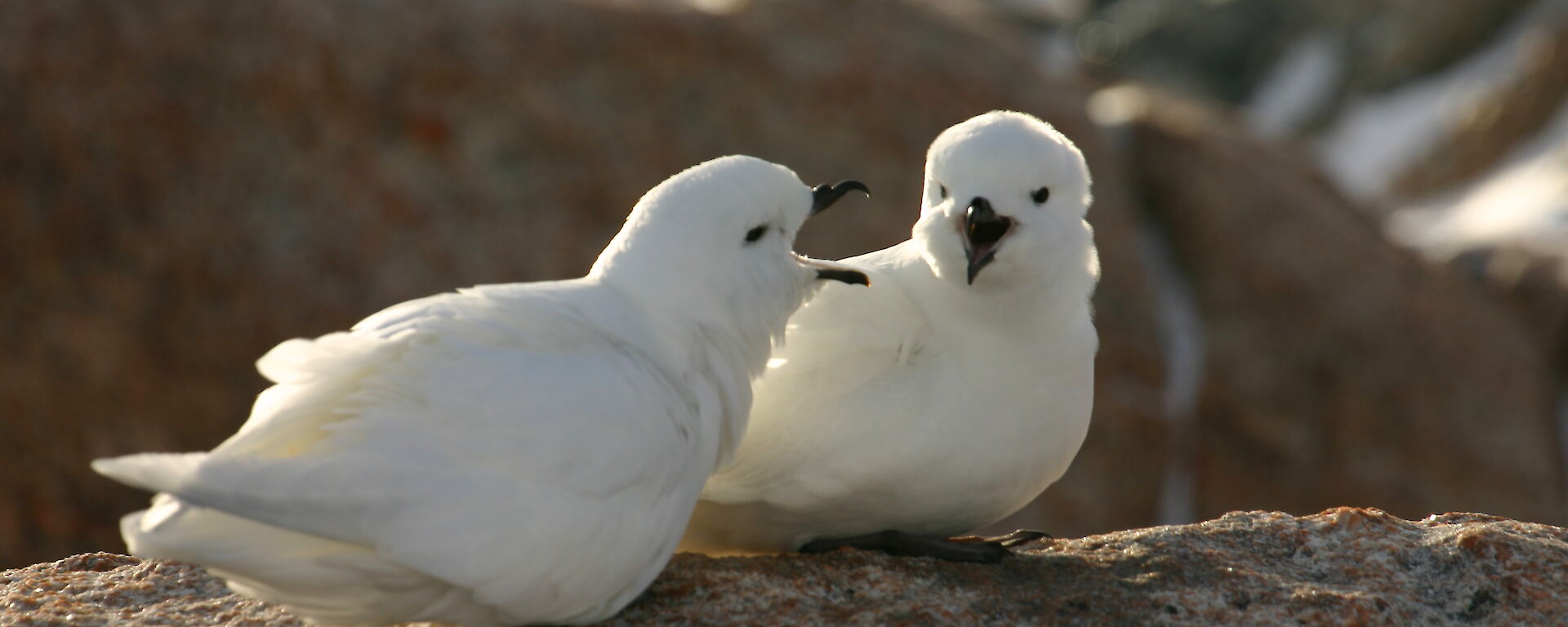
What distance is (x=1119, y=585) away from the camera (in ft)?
14.3

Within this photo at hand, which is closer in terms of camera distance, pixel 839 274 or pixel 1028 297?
pixel 839 274

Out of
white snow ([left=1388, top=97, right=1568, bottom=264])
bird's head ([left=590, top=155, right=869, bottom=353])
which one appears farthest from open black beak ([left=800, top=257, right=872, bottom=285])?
white snow ([left=1388, top=97, right=1568, bottom=264])

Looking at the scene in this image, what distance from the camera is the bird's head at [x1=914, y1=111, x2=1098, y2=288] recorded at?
15.1 feet

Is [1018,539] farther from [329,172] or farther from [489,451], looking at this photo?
[329,172]

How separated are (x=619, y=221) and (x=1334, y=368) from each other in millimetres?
6079

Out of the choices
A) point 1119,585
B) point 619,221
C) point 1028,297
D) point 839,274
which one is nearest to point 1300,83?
point 619,221

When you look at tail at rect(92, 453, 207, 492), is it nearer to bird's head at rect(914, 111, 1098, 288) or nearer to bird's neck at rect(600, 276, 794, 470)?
bird's neck at rect(600, 276, 794, 470)

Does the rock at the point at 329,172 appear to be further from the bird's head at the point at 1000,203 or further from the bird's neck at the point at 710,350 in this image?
the bird's neck at the point at 710,350

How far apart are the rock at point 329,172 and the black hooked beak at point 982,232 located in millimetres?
6350

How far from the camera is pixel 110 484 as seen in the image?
9852 millimetres

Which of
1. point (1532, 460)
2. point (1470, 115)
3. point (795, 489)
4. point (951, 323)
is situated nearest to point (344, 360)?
point (795, 489)

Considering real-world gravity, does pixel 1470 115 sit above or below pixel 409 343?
above

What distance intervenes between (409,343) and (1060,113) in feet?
30.5

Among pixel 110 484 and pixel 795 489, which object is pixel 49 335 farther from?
pixel 795 489
